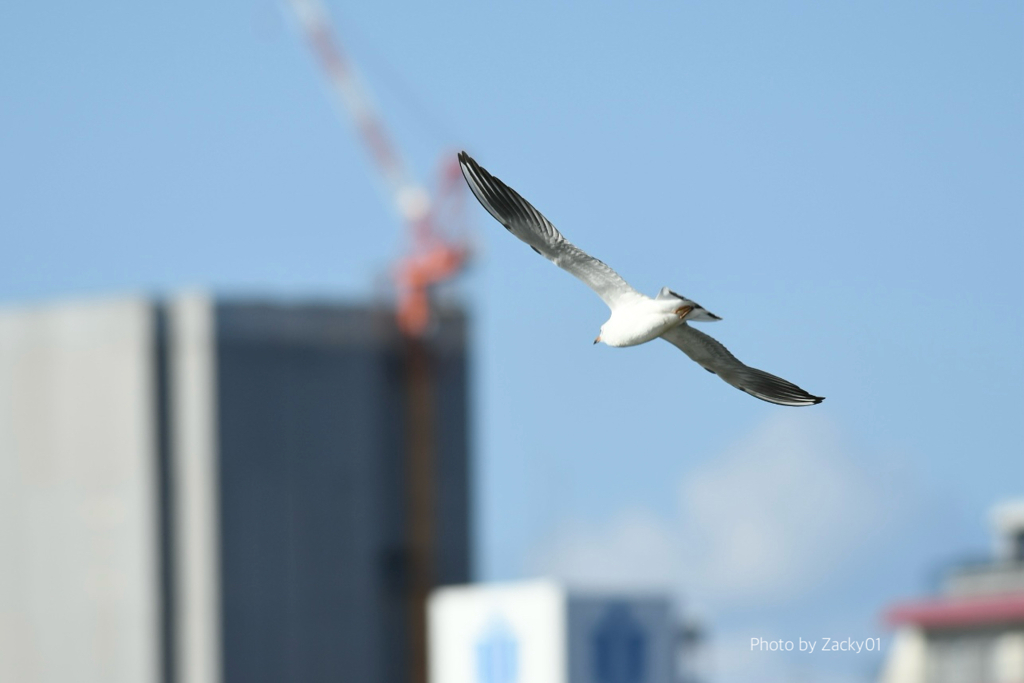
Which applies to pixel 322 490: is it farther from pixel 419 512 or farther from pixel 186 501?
pixel 186 501

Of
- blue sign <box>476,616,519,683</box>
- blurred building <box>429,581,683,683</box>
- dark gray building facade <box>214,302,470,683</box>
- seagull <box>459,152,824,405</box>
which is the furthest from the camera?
dark gray building facade <box>214,302,470,683</box>

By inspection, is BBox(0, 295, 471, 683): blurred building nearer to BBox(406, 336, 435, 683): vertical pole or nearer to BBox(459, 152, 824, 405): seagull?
BBox(406, 336, 435, 683): vertical pole

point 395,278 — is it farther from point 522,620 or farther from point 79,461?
point 522,620

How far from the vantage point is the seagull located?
14.8 m

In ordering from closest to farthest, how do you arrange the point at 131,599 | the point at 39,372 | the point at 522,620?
1. the point at 522,620
2. the point at 131,599
3. the point at 39,372

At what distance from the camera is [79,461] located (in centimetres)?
5084

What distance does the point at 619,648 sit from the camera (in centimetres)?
4209

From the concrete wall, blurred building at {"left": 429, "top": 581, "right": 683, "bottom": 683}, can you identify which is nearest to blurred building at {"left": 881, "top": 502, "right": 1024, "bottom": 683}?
blurred building at {"left": 429, "top": 581, "right": 683, "bottom": 683}

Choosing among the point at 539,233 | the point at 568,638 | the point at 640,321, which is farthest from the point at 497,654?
the point at 640,321

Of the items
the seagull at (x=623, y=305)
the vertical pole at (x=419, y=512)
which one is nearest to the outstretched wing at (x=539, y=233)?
the seagull at (x=623, y=305)

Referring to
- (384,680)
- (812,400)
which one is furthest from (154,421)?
(812,400)

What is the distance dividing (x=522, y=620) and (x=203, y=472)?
455 inches

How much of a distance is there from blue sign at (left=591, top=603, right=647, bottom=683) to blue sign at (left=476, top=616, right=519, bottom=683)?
169 centimetres

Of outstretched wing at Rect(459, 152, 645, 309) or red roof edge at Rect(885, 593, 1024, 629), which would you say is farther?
red roof edge at Rect(885, 593, 1024, 629)
